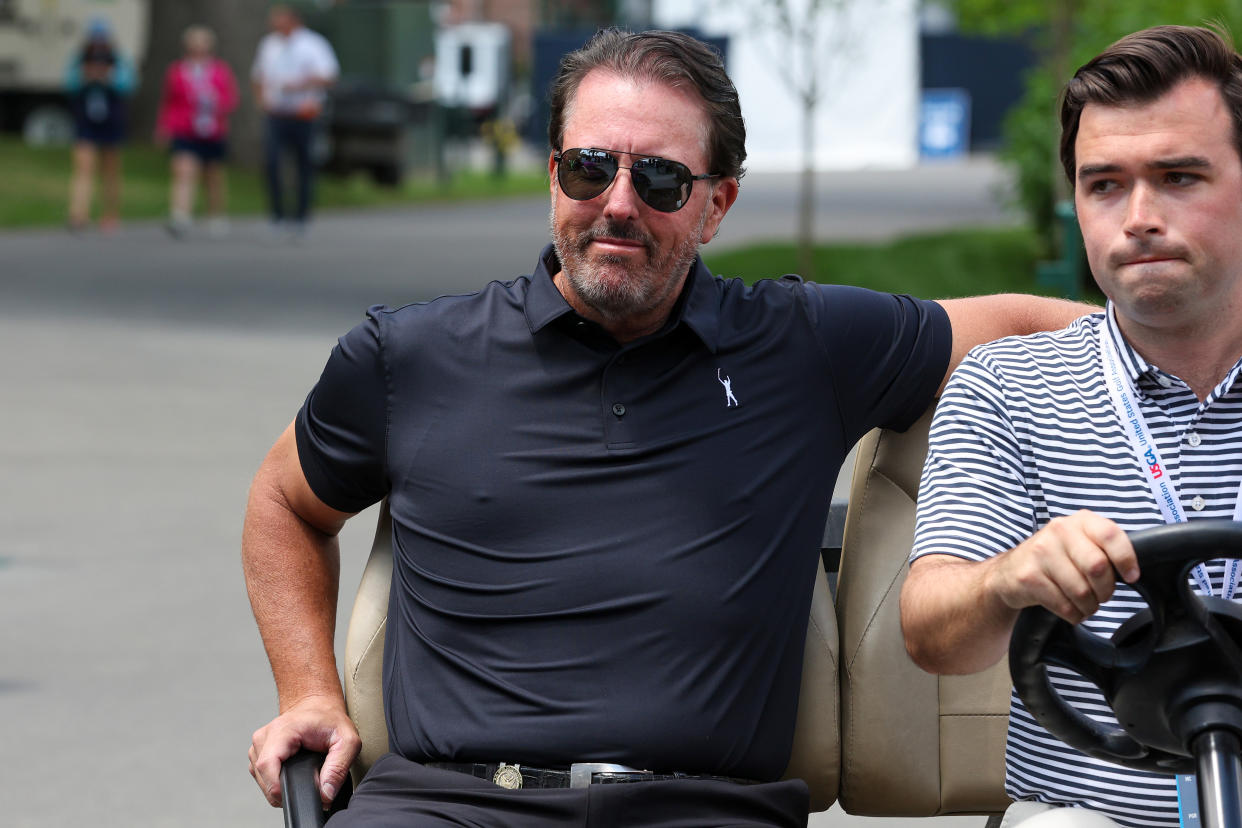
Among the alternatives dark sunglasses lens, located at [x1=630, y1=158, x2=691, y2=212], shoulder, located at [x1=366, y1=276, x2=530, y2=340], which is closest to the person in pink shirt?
shoulder, located at [x1=366, y1=276, x2=530, y2=340]

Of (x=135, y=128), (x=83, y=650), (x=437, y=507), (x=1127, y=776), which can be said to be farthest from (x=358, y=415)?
(x=135, y=128)

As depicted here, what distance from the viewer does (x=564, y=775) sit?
2.86 metres

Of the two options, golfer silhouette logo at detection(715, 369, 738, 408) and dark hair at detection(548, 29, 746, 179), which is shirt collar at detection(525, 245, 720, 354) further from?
dark hair at detection(548, 29, 746, 179)

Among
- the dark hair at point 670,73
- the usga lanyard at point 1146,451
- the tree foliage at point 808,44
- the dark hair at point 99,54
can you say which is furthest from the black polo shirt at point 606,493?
the dark hair at point 99,54

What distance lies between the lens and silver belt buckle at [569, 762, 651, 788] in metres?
2.84

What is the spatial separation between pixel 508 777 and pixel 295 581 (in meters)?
0.59

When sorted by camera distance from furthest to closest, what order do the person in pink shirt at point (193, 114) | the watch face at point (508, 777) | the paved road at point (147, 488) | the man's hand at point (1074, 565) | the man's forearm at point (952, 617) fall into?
1. the person in pink shirt at point (193, 114)
2. the paved road at point (147, 488)
3. the watch face at point (508, 777)
4. the man's forearm at point (952, 617)
5. the man's hand at point (1074, 565)

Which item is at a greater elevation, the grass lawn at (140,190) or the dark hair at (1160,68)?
the dark hair at (1160,68)

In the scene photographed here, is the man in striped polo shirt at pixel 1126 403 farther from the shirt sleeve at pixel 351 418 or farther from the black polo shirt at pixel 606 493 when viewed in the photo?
the shirt sleeve at pixel 351 418

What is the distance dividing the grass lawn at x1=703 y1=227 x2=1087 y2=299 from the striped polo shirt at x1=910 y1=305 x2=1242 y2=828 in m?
10.7

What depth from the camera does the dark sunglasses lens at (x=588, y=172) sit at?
3.15m

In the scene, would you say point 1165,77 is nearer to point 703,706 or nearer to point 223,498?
point 703,706

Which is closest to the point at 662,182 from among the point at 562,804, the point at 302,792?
the point at 562,804

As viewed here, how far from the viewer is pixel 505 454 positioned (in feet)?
9.99
